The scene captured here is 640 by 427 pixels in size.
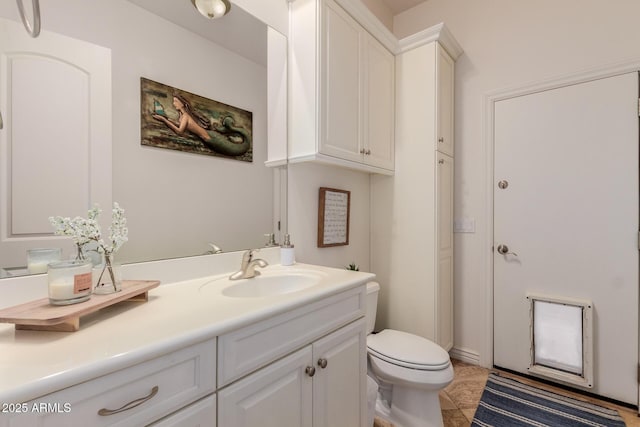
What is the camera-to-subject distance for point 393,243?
2.22 metres

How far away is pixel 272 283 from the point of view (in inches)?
54.6

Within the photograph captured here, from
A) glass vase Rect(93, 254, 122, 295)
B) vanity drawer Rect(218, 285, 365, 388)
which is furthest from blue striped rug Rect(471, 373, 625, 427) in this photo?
glass vase Rect(93, 254, 122, 295)

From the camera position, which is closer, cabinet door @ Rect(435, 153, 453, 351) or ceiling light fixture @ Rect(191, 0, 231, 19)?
ceiling light fixture @ Rect(191, 0, 231, 19)

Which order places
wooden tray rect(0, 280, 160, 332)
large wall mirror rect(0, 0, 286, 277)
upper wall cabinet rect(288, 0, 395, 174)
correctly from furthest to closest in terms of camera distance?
upper wall cabinet rect(288, 0, 395, 174) < large wall mirror rect(0, 0, 286, 277) < wooden tray rect(0, 280, 160, 332)

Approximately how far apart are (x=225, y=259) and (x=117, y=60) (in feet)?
2.96

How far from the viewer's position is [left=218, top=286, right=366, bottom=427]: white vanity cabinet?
0.79 meters

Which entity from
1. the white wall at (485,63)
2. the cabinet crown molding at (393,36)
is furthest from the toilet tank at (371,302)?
the cabinet crown molding at (393,36)

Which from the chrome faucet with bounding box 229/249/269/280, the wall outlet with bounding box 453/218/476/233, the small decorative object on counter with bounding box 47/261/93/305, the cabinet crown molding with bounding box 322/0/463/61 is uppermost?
the cabinet crown molding with bounding box 322/0/463/61

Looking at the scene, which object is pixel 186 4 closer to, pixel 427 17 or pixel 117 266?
pixel 117 266

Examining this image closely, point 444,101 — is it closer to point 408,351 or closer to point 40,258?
point 408,351

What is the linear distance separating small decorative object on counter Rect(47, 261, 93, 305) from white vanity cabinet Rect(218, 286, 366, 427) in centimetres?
41

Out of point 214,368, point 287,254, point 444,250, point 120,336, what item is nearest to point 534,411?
point 444,250

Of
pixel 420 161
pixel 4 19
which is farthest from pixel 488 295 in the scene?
pixel 4 19

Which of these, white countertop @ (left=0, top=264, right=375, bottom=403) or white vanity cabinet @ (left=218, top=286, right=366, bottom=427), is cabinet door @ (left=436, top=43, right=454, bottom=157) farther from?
white countertop @ (left=0, top=264, right=375, bottom=403)
